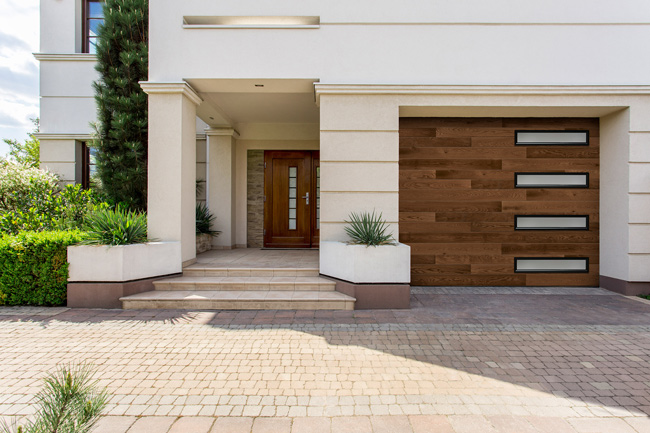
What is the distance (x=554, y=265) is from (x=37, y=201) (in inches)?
421

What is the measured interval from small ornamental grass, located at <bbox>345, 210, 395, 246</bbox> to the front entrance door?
11.3ft

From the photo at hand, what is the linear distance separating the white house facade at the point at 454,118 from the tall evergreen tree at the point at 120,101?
73.5 inches

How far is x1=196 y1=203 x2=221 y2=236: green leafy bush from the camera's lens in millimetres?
8203

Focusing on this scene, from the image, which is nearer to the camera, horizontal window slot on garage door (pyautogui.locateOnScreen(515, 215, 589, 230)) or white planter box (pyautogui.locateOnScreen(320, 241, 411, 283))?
white planter box (pyautogui.locateOnScreen(320, 241, 411, 283))

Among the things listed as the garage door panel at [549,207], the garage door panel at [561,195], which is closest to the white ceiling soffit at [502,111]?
the garage door panel at [561,195]

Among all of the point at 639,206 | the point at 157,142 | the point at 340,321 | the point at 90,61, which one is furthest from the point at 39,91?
the point at 639,206

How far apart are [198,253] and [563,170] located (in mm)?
7914

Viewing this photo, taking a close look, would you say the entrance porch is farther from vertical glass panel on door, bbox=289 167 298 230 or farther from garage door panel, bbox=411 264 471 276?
vertical glass panel on door, bbox=289 167 298 230

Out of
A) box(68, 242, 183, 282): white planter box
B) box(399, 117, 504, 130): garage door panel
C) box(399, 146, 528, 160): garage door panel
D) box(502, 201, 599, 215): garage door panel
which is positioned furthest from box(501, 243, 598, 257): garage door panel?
box(68, 242, 183, 282): white planter box

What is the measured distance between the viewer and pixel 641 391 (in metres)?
2.90

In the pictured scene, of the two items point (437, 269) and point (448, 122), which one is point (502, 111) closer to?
point (448, 122)

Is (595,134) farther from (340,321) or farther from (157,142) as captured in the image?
(157,142)

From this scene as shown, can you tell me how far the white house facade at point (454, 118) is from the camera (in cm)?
578

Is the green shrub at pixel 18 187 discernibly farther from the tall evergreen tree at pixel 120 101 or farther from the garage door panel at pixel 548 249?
the garage door panel at pixel 548 249
